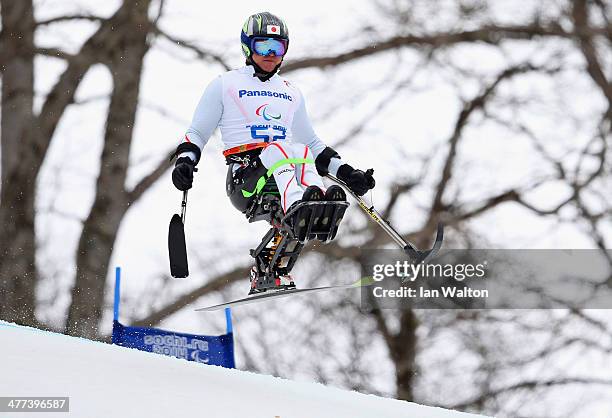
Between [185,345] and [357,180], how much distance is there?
3750mm

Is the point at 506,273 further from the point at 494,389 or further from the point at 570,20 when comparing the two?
the point at 570,20

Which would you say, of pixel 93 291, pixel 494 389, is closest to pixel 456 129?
pixel 494 389

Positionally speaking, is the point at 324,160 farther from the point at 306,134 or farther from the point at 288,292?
the point at 288,292

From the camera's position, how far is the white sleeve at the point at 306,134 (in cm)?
883

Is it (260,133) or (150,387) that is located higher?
(260,133)

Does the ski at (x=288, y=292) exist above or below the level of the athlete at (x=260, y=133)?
below

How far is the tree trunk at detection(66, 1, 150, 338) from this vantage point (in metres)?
20.8

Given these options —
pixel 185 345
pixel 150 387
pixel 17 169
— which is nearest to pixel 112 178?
pixel 17 169

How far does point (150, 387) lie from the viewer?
8734mm

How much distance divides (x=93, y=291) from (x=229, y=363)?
9.45m

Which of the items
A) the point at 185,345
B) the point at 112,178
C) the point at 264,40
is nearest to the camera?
the point at 264,40

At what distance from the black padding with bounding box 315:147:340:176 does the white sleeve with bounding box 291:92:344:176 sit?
30 millimetres

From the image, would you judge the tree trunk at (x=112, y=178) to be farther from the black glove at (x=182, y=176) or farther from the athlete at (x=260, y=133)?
the black glove at (x=182, y=176)

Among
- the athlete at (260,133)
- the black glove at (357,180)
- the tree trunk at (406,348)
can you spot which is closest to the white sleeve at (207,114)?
the athlete at (260,133)
